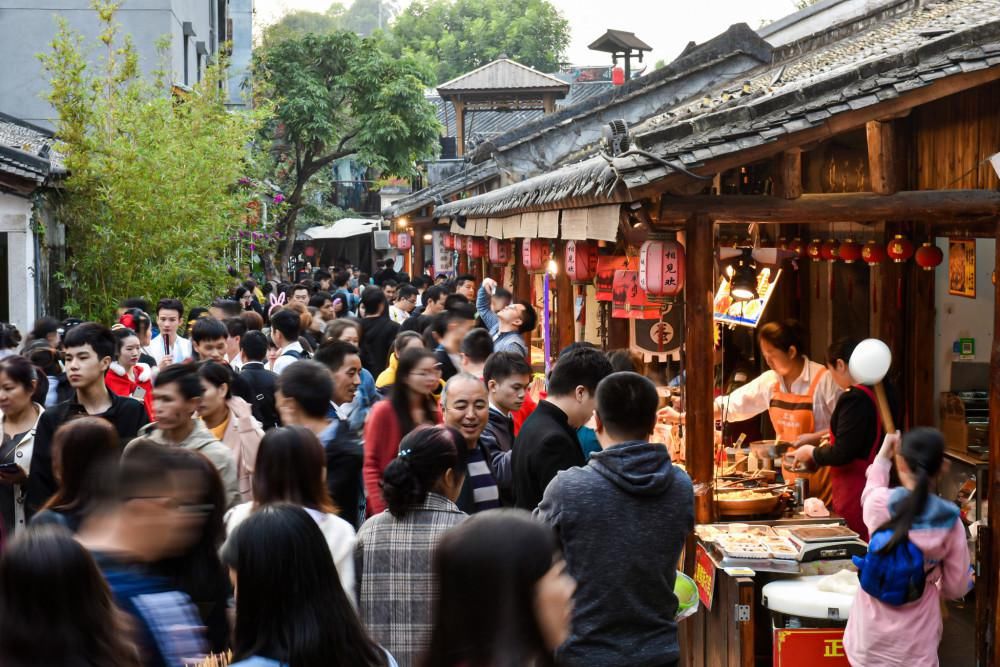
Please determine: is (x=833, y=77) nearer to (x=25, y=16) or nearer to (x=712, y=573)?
(x=712, y=573)

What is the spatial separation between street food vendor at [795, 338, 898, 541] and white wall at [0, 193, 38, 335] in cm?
1208

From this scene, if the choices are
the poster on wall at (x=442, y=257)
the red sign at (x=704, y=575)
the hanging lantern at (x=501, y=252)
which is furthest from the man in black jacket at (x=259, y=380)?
the poster on wall at (x=442, y=257)

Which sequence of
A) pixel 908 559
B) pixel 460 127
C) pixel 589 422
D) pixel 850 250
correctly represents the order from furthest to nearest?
pixel 460 127, pixel 850 250, pixel 589 422, pixel 908 559

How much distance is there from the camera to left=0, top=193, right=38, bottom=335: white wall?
16062 mm

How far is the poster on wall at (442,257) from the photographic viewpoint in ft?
104

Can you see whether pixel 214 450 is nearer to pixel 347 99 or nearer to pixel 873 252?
pixel 873 252

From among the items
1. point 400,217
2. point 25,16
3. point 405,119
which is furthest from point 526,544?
point 405,119

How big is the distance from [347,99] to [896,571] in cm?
3230

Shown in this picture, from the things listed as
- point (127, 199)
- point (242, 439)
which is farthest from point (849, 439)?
point (127, 199)

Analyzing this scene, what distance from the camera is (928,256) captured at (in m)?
9.53

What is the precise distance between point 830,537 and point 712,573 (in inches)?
32.3

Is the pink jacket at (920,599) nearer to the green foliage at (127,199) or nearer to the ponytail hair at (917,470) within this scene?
the ponytail hair at (917,470)

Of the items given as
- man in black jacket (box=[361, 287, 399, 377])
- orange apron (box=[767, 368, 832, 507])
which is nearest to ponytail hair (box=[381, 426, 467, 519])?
orange apron (box=[767, 368, 832, 507])

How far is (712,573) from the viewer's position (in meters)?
7.60
